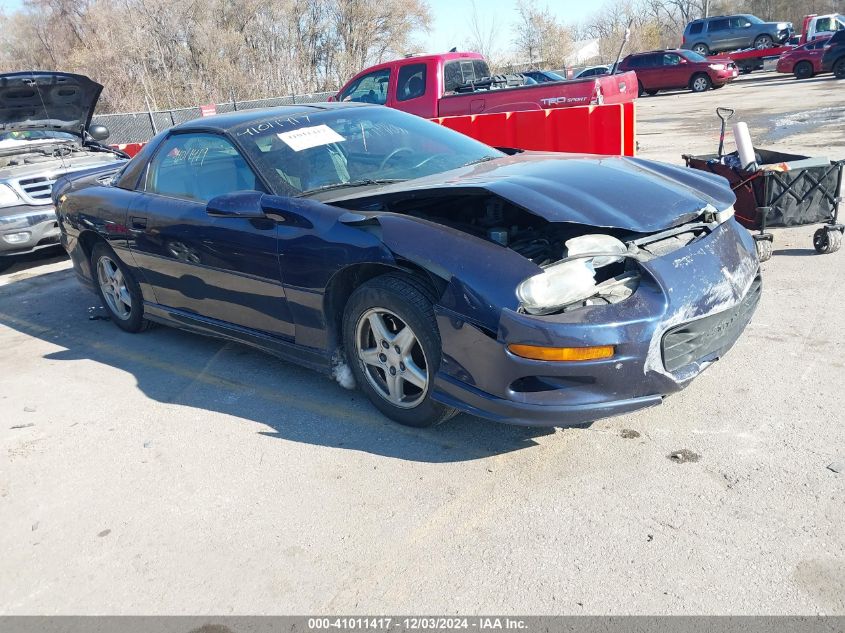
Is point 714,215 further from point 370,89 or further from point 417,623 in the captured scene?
point 370,89

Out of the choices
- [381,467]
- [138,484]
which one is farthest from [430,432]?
[138,484]

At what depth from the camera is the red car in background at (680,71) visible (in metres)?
25.9

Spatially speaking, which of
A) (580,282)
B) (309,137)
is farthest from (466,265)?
(309,137)

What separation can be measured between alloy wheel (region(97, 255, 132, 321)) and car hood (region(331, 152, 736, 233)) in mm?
2518

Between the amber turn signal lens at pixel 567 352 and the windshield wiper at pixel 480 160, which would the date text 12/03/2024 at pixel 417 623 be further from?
the windshield wiper at pixel 480 160

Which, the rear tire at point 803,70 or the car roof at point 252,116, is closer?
the car roof at point 252,116

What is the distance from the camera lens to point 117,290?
5664 millimetres

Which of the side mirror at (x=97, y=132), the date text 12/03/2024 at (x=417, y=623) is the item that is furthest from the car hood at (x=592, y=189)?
the side mirror at (x=97, y=132)

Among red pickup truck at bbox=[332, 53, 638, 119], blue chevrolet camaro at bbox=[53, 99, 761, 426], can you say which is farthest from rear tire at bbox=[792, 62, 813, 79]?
blue chevrolet camaro at bbox=[53, 99, 761, 426]

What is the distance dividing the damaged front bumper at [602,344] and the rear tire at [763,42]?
3355cm

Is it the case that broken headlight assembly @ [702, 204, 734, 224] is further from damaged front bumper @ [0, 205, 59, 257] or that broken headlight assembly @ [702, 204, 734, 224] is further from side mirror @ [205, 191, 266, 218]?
damaged front bumper @ [0, 205, 59, 257]

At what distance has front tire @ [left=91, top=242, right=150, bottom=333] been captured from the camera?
5.43 meters

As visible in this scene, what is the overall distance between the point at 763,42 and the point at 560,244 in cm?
3414

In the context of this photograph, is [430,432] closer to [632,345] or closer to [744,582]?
[632,345]
